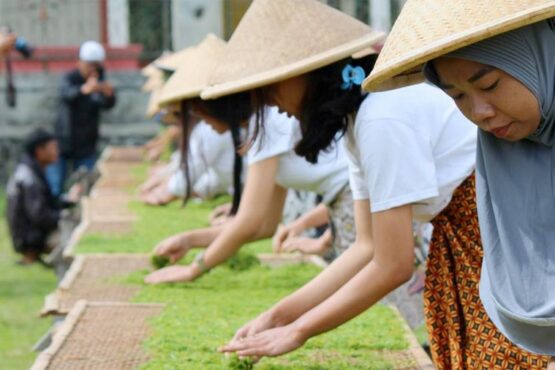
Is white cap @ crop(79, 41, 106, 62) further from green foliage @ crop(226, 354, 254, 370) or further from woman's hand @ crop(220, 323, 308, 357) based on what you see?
woman's hand @ crop(220, 323, 308, 357)

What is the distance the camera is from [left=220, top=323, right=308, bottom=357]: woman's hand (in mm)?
3139

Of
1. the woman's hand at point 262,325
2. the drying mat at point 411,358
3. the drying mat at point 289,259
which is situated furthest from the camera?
the drying mat at point 289,259

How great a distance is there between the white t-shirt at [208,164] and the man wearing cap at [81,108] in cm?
469

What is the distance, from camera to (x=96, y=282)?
16.3 feet

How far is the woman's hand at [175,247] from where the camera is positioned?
4.99 meters

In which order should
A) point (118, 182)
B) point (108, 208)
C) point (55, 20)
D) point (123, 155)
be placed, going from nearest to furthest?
point (108, 208), point (118, 182), point (123, 155), point (55, 20)

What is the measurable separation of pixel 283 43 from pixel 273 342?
78 cm

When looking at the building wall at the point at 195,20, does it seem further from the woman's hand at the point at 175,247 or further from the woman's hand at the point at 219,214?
the woman's hand at the point at 175,247

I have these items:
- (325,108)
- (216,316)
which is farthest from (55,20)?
(325,108)

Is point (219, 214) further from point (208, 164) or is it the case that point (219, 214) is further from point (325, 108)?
point (325, 108)

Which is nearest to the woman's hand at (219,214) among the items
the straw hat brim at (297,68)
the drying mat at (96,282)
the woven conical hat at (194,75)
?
the woven conical hat at (194,75)

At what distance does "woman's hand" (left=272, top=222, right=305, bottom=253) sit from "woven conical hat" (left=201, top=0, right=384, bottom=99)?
67.5 inches

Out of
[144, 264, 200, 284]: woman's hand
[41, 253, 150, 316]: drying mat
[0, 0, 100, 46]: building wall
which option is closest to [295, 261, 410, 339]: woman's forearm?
[41, 253, 150, 316]: drying mat

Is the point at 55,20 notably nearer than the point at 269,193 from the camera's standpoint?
No
